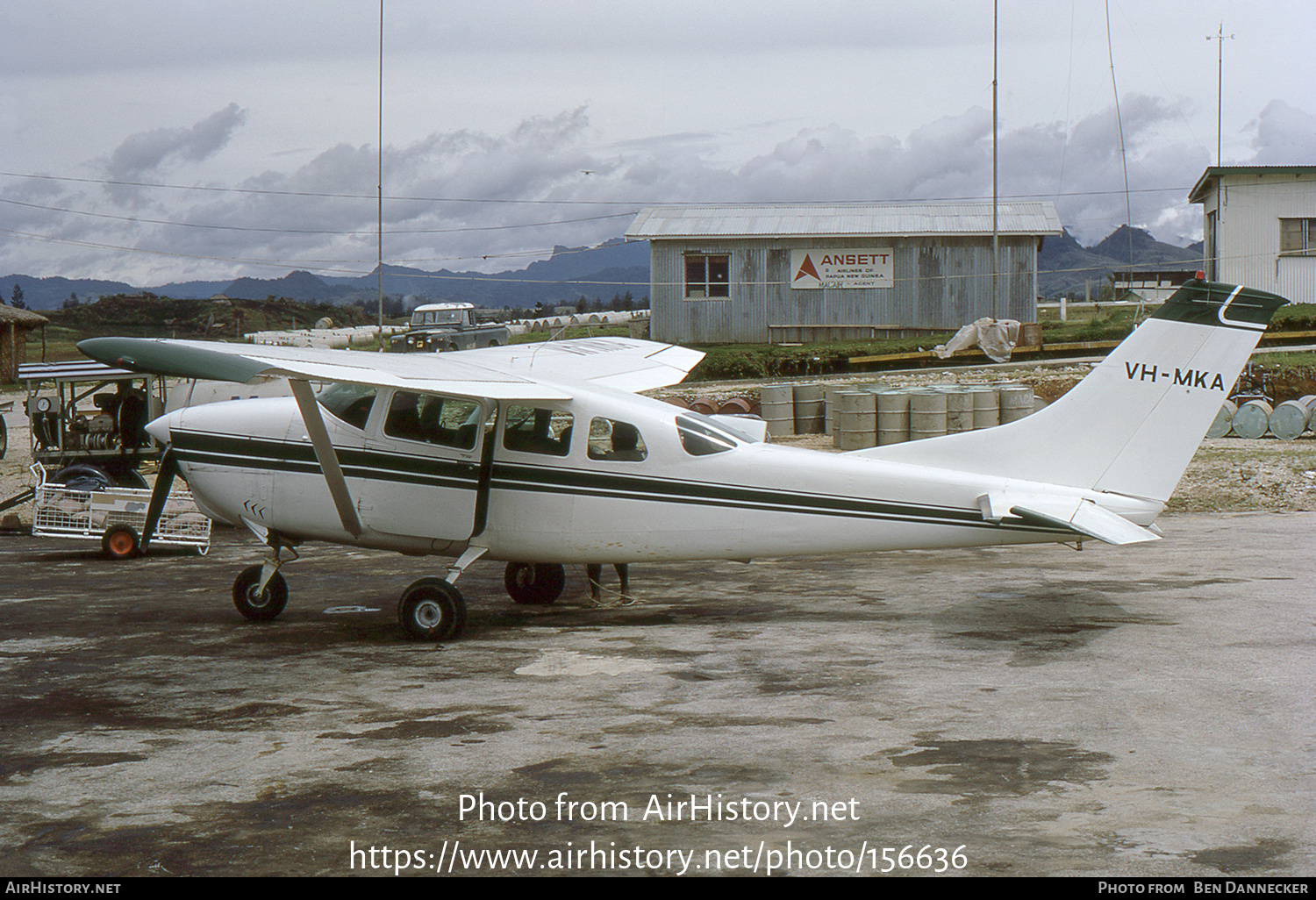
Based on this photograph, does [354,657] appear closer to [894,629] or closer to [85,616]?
[85,616]

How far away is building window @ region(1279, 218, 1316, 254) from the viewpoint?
36.7 meters

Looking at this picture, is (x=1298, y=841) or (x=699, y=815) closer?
(x=1298, y=841)

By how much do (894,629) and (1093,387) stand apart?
2.71m

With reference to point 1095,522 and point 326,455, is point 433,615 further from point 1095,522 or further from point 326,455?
point 1095,522

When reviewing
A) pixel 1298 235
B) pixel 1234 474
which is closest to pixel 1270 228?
pixel 1298 235

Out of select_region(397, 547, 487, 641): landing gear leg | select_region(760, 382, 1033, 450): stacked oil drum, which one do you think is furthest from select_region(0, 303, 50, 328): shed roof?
select_region(397, 547, 487, 641): landing gear leg

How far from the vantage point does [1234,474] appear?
17.7 meters

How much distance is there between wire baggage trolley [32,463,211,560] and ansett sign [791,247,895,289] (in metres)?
26.8

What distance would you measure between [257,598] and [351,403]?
81.8 inches

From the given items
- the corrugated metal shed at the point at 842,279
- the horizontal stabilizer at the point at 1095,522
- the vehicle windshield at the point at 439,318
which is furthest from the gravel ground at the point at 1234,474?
the vehicle windshield at the point at 439,318

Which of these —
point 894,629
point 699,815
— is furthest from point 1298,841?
point 894,629

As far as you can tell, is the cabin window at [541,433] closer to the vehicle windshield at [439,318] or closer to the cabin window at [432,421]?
the cabin window at [432,421]

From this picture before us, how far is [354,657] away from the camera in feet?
29.8

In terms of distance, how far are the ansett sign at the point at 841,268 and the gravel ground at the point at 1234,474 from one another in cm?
1409
